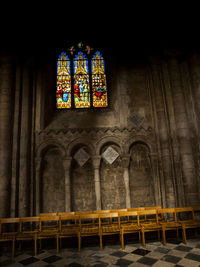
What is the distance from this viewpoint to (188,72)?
29.2 feet

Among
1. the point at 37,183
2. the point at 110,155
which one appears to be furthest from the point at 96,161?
the point at 37,183

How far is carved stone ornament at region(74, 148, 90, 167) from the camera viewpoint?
348 inches

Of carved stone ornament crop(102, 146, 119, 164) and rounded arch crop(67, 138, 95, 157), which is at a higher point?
rounded arch crop(67, 138, 95, 157)

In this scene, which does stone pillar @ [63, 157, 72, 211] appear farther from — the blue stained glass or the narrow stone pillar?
the blue stained glass

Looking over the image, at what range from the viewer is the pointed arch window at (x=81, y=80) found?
388 inches

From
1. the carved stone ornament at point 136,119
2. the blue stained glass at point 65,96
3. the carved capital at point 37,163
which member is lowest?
the carved capital at point 37,163

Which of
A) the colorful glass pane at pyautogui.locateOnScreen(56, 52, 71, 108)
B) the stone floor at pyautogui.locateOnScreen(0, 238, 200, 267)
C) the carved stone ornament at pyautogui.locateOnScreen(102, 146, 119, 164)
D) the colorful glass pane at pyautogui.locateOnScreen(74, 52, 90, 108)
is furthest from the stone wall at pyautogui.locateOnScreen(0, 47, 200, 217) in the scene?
the stone floor at pyautogui.locateOnScreen(0, 238, 200, 267)

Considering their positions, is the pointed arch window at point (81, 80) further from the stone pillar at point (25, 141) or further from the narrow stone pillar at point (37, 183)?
the narrow stone pillar at point (37, 183)

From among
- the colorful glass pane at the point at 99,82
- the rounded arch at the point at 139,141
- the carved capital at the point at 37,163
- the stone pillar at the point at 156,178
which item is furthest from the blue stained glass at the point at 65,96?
the stone pillar at the point at 156,178

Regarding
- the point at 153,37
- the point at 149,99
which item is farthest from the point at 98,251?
the point at 153,37

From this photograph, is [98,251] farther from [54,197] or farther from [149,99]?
[149,99]

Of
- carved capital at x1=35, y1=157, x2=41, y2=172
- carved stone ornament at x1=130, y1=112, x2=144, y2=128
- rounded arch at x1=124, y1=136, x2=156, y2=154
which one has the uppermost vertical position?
→ carved stone ornament at x1=130, y1=112, x2=144, y2=128

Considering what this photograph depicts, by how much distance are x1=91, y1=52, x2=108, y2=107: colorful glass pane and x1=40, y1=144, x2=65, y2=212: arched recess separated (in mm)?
3065

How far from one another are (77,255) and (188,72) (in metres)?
8.21
